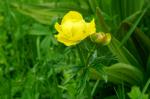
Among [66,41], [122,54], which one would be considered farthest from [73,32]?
[122,54]

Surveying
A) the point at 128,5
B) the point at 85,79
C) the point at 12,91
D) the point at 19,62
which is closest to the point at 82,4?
the point at 128,5

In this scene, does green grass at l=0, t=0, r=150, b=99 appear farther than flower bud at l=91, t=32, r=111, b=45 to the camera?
Yes

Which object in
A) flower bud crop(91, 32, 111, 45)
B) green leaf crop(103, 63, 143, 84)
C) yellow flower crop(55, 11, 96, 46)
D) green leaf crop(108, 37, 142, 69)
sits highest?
yellow flower crop(55, 11, 96, 46)

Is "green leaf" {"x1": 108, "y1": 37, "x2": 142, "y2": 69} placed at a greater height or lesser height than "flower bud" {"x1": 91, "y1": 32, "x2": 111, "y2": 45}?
lesser

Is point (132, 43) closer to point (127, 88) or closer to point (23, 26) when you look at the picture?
point (127, 88)

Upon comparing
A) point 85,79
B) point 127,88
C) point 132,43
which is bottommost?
point 127,88

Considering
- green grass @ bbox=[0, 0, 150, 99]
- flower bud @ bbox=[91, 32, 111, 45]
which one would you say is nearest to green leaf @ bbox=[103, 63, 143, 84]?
green grass @ bbox=[0, 0, 150, 99]

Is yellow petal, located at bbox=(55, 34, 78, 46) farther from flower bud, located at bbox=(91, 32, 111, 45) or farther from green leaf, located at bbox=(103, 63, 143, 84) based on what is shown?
green leaf, located at bbox=(103, 63, 143, 84)

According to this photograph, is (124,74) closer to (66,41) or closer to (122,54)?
(122,54)
